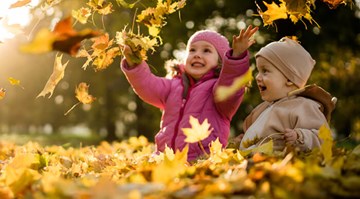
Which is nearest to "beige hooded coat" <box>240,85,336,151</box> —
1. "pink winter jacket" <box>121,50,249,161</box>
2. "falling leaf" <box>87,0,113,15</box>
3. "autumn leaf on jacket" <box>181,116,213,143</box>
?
"autumn leaf on jacket" <box>181,116,213,143</box>

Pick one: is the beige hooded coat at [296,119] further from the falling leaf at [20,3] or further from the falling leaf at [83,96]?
the falling leaf at [20,3]

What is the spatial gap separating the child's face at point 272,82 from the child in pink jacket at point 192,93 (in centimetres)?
65

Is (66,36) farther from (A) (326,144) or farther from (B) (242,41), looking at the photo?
(B) (242,41)

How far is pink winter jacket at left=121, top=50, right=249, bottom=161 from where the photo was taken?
404 centimetres

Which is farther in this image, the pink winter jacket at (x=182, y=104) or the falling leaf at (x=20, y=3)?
the pink winter jacket at (x=182, y=104)

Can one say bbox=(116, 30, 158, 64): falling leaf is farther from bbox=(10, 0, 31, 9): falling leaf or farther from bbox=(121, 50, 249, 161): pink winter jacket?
bbox=(121, 50, 249, 161): pink winter jacket

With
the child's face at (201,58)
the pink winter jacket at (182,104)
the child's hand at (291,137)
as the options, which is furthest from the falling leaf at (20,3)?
the child's face at (201,58)

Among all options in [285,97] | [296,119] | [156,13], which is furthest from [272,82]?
[156,13]

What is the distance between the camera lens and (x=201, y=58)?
4.21 m

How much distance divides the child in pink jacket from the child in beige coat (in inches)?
26.9

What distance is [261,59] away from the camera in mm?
3271

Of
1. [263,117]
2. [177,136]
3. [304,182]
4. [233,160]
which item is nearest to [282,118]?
[263,117]

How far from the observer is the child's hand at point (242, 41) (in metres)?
3.27

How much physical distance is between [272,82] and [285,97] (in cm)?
13
